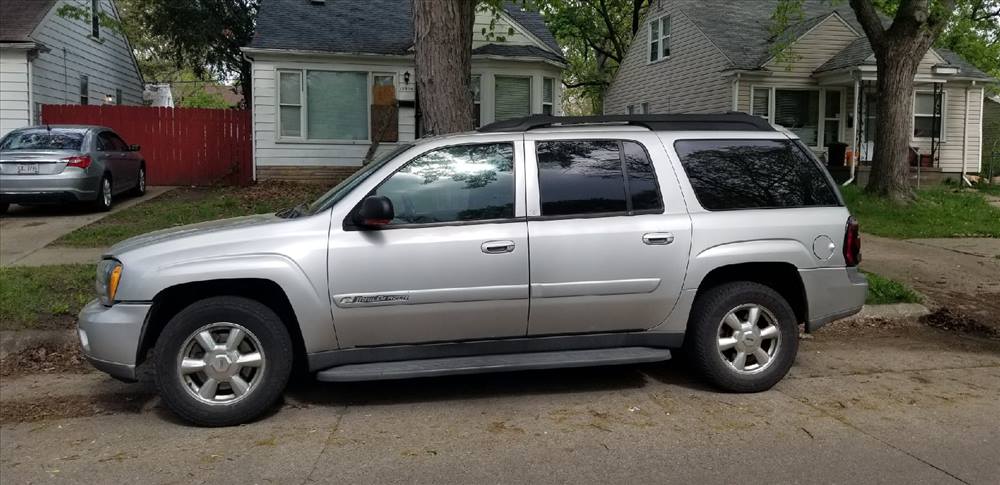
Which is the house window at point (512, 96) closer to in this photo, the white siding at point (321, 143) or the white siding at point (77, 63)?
the white siding at point (321, 143)

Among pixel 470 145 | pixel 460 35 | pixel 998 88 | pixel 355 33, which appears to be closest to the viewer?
pixel 470 145

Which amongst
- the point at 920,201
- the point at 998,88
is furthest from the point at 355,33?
the point at 998,88

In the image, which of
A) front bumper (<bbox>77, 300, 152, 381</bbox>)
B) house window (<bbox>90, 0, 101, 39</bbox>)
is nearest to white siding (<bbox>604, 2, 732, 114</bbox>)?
house window (<bbox>90, 0, 101, 39</bbox>)

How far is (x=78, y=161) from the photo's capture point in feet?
41.9

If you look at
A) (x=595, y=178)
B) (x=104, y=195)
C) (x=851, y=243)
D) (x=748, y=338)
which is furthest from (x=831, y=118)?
(x=595, y=178)

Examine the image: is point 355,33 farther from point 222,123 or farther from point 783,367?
point 783,367

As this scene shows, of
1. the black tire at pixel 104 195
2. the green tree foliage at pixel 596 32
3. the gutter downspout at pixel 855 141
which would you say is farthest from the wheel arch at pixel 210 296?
the green tree foliage at pixel 596 32

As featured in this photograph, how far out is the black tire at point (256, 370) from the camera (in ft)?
15.3

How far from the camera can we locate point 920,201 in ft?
50.1

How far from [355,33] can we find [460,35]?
11.3 m

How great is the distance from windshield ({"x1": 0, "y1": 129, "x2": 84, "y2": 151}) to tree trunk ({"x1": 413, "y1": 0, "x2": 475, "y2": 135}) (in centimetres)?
768

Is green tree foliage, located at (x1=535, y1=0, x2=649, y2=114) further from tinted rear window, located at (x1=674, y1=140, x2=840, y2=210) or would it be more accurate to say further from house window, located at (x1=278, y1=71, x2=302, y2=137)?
tinted rear window, located at (x1=674, y1=140, x2=840, y2=210)

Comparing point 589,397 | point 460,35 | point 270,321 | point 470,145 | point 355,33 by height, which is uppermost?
point 355,33

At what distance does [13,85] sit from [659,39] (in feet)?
62.3
